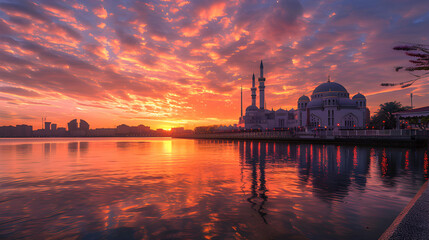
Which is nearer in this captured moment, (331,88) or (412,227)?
(412,227)

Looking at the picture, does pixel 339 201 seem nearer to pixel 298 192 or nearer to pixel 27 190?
pixel 298 192

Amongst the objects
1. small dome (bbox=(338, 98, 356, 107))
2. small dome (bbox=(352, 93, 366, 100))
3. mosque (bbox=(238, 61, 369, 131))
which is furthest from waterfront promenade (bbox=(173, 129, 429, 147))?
small dome (bbox=(352, 93, 366, 100))

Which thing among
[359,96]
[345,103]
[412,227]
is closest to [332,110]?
[345,103]

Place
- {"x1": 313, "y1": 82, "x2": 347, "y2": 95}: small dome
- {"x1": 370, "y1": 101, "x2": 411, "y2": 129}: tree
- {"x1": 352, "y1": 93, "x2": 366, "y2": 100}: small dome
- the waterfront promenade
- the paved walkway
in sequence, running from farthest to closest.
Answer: {"x1": 352, "y1": 93, "x2": 366, "y2": 100}: small dome
{"x1": 313, "y1": 82, "x2": 347, "y2": 95}: small dome
{"x1": 370, "y1": 101, "x2": 411, "y2": 129}: tree
the waterfront promenade
the paved walkway

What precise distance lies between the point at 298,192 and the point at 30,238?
8577 mm

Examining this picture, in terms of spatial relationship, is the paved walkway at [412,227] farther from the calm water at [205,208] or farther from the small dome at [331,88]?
the small dome at [331,88]

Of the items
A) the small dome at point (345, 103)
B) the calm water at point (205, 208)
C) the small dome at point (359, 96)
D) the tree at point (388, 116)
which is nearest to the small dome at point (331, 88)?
the small dome at point (359, 96)

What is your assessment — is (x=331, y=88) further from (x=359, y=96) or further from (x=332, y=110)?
(x=359, y=96)

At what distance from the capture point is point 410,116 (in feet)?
132

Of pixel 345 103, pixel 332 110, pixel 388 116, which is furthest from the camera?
pixel 345 103

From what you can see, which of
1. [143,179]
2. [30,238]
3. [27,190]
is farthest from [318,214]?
[27,190]

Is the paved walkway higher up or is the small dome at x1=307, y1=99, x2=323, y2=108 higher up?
the small dome at x1=307, y1=99, x2=323, y2=108

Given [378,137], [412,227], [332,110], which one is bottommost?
[412,227]

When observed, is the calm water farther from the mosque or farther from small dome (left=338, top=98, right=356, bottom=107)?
small dome (left=338, top=98, right=356, bottom=107)
